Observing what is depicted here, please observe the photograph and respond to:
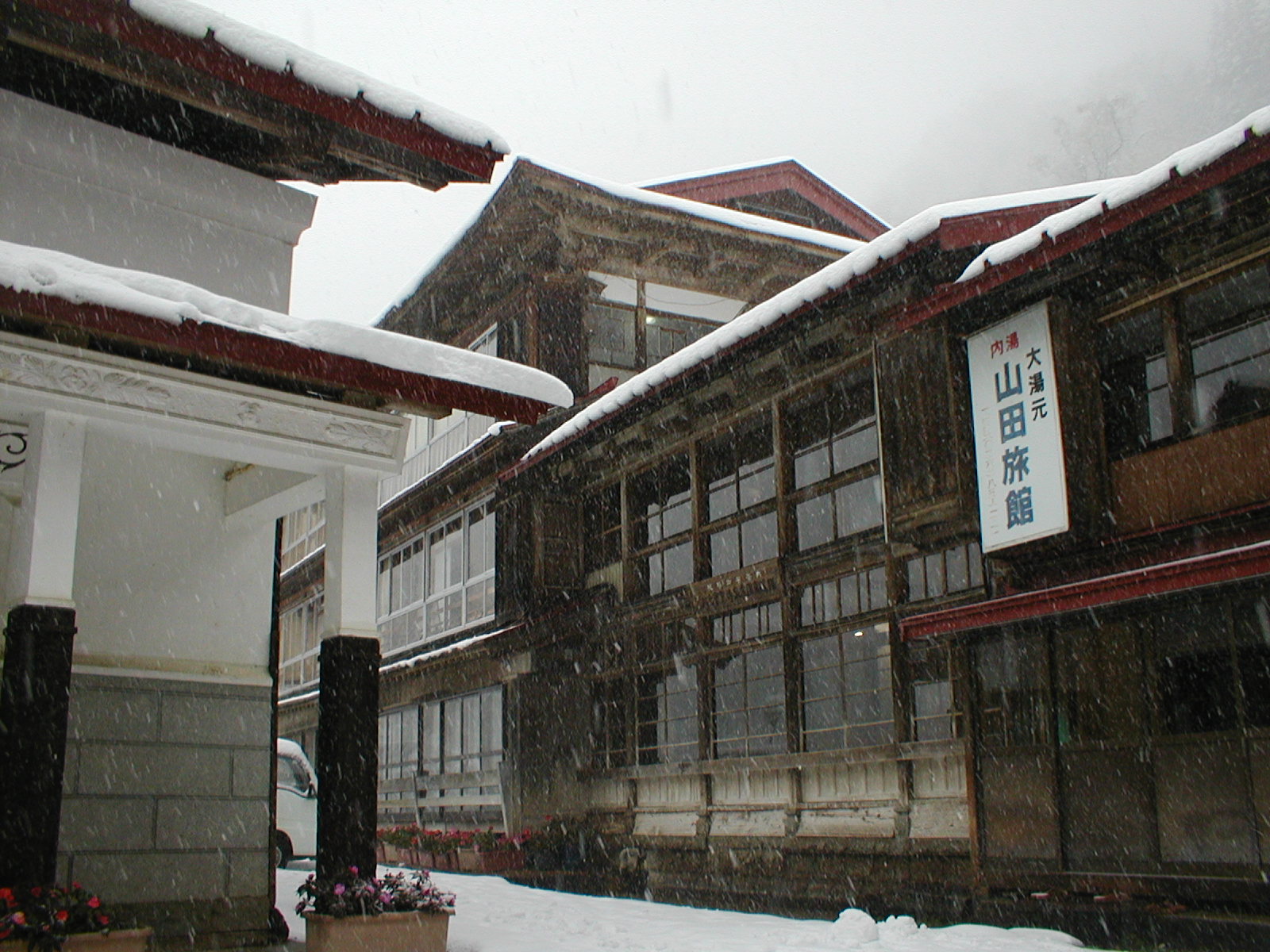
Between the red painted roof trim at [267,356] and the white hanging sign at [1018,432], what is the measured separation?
4938 millimetres

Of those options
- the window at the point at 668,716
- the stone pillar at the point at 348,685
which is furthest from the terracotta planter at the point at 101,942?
the window at the point at 668,716

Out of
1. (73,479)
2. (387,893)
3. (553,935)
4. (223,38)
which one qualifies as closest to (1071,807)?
(553,935)

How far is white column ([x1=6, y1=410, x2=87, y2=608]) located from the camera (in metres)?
7.32

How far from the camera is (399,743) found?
25.3 m

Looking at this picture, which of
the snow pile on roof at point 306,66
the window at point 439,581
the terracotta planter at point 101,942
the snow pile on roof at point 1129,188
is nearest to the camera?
the terracotta planter at point 101,942

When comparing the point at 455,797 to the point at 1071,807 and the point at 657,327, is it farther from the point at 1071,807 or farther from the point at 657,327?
the point at 1071,807

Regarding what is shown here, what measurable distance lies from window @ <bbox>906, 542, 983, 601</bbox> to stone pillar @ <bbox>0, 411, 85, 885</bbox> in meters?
8.79

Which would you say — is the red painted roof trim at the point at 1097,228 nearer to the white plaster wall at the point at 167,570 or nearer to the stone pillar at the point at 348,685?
the stone pillar at the point at 348,685

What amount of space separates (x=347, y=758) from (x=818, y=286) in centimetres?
792

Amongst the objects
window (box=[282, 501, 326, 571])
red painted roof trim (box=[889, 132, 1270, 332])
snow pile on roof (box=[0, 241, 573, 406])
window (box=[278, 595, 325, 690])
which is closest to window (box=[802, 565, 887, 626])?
red painted roof trim (box=[889, 132, 1270, 332])

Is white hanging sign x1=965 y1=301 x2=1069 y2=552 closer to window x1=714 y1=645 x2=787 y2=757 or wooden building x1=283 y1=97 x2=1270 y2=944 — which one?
wooden building x1=283 y1=97 x2=1270 y2=944

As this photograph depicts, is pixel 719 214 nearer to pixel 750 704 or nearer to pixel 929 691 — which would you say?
pixel 750 704

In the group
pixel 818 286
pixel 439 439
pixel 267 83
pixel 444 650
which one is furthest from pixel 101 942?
pixel 439 439

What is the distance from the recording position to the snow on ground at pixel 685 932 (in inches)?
394
